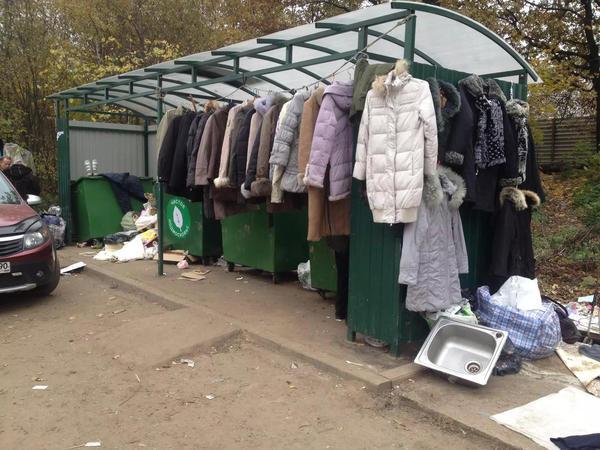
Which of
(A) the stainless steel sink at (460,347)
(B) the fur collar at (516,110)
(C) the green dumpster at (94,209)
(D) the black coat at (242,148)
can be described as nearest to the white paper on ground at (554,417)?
(A) the stainless steel sink at (460,347)

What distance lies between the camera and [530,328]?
4223mm

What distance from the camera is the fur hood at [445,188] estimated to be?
3877 millimetres

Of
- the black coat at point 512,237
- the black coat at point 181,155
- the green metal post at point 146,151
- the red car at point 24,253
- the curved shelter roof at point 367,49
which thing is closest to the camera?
the curved shelter roof at point 367,49

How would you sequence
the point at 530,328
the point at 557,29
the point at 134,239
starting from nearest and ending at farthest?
1. the point at 530,328
2. the point at 134,239
3. the point at 557,29

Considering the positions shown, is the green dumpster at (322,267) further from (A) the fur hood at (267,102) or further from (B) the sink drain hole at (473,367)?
(B) the sink drain hole at (473,367)

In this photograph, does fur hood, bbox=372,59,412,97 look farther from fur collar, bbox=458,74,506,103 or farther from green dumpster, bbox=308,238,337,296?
green dumpster, bbox=308,238,337,296

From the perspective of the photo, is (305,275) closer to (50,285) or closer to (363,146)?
(363,146)

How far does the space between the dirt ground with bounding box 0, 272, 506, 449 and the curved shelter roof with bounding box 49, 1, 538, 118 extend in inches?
105

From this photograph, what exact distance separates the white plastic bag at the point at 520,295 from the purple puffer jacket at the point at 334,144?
160 centimetres

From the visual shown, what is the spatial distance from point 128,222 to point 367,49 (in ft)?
20.8

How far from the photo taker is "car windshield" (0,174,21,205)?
21.0 ft

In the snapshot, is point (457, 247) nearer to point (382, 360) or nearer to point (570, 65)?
point (382, 360)

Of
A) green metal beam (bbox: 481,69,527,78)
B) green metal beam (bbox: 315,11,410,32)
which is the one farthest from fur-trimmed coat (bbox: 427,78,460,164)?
green metal beam (bbox: 481,69,527,78)

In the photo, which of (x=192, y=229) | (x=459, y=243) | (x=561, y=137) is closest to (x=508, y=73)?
(x=459, y=243)
